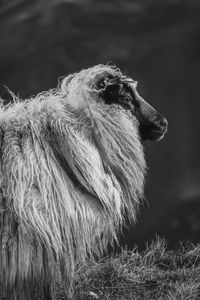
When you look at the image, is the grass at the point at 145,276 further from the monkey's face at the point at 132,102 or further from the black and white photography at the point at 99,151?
the monkey's face at the point at 132,102

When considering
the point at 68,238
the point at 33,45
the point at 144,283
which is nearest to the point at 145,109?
the point at 68,238

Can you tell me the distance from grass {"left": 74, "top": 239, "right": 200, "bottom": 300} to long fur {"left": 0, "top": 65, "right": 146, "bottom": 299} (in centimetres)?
63

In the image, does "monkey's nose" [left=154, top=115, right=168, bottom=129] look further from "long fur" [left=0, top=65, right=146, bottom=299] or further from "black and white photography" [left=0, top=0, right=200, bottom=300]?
"long fur" [left=0, top=65, right=146, bottom=299]

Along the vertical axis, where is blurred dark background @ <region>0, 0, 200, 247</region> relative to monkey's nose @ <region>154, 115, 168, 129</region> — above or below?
above

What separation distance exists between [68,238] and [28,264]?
242 mm

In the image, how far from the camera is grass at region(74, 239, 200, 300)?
4.36 meters

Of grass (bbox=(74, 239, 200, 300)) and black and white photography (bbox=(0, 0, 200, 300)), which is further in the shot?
grass (bbox=(74, 239, 200, 300))

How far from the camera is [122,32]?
6078 millimetres

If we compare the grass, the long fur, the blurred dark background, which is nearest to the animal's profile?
the long fur

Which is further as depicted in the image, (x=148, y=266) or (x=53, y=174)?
(x=148, y=266)

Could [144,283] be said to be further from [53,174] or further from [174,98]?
[174,98]

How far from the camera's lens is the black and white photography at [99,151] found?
142 inches

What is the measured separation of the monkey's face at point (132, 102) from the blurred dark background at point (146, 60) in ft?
5.11

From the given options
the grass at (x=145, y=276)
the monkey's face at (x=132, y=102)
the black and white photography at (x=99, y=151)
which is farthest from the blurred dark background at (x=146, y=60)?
the monkey's face at (x=132, y=102)
